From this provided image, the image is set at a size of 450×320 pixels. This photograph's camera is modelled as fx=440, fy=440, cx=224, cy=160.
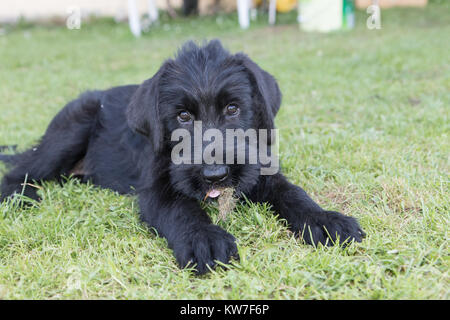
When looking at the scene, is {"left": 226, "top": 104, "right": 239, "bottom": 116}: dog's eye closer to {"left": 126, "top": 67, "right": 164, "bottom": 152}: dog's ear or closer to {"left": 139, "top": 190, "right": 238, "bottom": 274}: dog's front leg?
{"left": 126, "top": 67, "right": 164, "bottom": 152}: dog's ear

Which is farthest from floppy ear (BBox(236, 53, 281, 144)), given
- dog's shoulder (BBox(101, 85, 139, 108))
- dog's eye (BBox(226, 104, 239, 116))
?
dog's shoulder (BBox(101, 85, 139, 108))

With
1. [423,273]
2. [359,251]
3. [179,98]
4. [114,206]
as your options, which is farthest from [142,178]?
[423,273]

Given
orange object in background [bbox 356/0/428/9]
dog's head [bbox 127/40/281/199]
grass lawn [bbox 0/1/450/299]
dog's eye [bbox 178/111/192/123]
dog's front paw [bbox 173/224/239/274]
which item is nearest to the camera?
→ grass lawn [bbox 0/1/450/299]

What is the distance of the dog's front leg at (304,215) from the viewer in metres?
2.32

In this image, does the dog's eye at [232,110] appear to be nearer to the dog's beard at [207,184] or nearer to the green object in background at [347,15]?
the dog's beard at [207,184]

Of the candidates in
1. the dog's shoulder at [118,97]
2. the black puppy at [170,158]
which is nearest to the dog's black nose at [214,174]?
the black puppy at [170,158]

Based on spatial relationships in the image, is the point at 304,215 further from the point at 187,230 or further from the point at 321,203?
the point at 187,230

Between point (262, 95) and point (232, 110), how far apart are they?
0.23m

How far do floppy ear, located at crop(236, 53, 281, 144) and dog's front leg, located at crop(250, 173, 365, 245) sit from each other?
1.25ft

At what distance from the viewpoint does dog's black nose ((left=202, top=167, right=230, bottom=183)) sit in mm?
2391

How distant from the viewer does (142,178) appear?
308 cm

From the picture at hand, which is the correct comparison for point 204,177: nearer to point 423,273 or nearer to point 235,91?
point 235,91

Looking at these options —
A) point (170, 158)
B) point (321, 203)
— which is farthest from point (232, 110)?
point (321, 203)

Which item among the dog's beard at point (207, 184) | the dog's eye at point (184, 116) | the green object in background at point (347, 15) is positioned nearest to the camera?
the dog's beard at point (207, 184)
